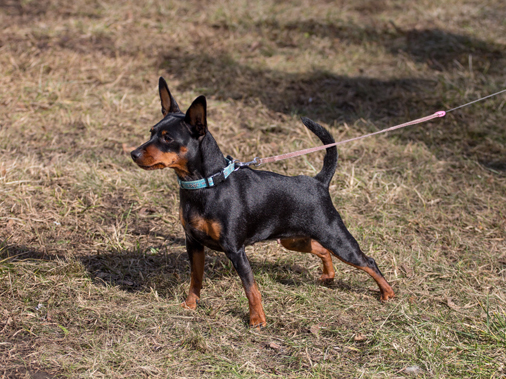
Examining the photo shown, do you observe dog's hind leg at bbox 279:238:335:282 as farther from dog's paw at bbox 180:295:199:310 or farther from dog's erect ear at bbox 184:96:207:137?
dog's erect ear at bbox 184:96:207:137

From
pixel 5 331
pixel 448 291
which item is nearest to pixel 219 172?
pixel 5 331

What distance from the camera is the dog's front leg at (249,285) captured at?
357 cm

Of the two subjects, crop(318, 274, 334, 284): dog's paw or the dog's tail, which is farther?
crop(318, 274, 334, 284): dog's paw

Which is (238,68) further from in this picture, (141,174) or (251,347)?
(251,347)

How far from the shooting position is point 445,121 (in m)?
7.28

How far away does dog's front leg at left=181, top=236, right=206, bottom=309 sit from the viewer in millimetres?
3883

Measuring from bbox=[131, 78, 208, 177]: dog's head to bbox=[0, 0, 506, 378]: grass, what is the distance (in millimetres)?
1255

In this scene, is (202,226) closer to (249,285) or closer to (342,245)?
(249,285)

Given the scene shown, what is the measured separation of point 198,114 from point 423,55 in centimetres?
736

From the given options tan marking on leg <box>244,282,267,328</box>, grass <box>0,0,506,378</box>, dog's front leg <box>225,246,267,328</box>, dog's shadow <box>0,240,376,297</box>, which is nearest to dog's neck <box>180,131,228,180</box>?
dog's front leg <box>225,246,267,328</box>

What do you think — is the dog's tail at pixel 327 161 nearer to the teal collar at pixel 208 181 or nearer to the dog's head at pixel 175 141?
the teal collar at pixel 208 181

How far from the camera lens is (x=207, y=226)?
3506 mm

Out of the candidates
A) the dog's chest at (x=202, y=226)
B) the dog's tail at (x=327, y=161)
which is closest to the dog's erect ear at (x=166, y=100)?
the dog's chest at (x=202, y=226)

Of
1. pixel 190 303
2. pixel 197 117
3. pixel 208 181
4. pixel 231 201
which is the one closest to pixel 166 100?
pixel 197 117
